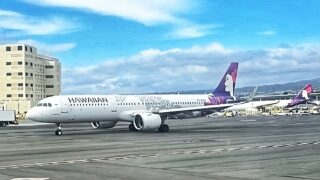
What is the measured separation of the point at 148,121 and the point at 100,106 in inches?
173

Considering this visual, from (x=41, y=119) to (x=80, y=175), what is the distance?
88.1 feet

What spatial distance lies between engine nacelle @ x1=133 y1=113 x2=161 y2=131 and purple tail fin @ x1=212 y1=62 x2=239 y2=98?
38.7 ft

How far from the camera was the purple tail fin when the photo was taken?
53.7 m

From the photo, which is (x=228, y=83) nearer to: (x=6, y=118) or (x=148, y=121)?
(x=148, y=121)

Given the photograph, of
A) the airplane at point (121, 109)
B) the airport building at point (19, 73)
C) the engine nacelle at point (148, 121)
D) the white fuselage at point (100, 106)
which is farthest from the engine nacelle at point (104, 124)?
the airport building at point (19, 73)

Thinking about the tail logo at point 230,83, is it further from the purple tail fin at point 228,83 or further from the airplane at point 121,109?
the airplane at point 121,109

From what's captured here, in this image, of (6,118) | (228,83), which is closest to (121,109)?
(228,83)

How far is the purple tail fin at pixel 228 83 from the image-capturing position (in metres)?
53.7

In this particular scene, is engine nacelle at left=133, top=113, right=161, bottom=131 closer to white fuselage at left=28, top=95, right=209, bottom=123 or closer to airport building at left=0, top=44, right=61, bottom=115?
white fuselage at left=28, top=95, right=209, bottom=123

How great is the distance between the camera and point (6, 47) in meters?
166

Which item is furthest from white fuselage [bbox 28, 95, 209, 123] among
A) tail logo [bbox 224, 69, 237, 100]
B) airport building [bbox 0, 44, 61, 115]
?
airport building [bbox 0, 44, 61, 115]

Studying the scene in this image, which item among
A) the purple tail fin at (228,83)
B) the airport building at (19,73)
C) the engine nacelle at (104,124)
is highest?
the airport building at (19,73)

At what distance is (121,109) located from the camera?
45.1 meters

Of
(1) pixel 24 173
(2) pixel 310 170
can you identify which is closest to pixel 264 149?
(2) pixel 310 170
